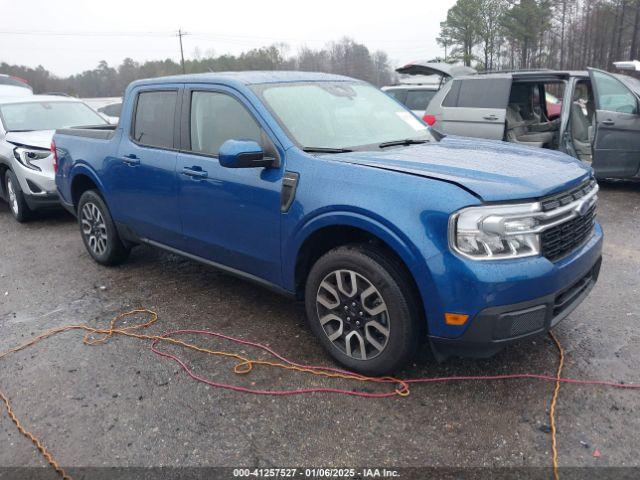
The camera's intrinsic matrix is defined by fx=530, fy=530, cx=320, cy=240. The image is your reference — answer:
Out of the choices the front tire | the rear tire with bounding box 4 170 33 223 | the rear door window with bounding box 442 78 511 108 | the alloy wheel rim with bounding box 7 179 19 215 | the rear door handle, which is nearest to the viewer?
the front tire

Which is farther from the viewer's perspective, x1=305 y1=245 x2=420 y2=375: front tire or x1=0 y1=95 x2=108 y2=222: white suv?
x1=0 y1=95 x2=108 y2=222: white suv

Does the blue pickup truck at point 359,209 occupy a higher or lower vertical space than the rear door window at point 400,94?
lower

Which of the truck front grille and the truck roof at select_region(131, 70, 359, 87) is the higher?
the truck roof at select_region(131, 70, 359, 87)

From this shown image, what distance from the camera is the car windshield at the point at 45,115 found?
7770mm

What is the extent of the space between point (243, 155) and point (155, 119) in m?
1.57

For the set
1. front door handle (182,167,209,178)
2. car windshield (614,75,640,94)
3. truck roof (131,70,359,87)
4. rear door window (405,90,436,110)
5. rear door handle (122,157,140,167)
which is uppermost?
truck roof (131,70,359,87)

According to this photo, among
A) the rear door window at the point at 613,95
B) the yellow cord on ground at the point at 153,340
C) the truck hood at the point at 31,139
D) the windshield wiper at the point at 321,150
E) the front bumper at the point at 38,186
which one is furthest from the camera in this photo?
the rear door window at the point at 613,95

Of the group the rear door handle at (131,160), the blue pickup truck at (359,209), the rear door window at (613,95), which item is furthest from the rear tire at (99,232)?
the rear door window at (613,95)

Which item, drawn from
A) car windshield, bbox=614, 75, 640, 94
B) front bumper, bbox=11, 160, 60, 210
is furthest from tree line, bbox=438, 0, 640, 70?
front bumper, bbox=11, 160, 60, 210

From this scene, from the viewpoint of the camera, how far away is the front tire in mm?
2887

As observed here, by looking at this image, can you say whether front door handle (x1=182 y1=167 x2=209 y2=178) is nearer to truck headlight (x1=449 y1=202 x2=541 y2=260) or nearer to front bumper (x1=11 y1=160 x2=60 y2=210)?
truck headlight (x1=449 y1=202 x2=541 y2=260)

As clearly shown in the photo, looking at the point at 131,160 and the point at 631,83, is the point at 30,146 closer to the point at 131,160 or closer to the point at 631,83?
the point at 131,160

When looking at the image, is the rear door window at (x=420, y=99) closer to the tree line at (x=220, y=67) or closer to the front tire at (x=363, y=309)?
the front tire at (x=363, y=309)

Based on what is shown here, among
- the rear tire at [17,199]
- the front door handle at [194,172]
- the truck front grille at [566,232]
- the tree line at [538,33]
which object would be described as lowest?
the rear tire at [17,199]
